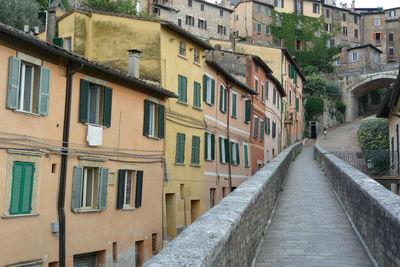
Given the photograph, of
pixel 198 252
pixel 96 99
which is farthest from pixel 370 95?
pixel 198 252

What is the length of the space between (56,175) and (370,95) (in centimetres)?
6418

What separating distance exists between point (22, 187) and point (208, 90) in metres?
14.0

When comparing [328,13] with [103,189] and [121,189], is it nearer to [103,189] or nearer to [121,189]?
[121,189]

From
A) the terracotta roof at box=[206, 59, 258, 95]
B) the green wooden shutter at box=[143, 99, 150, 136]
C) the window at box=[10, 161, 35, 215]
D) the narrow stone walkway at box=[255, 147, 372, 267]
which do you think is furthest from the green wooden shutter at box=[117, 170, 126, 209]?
the terracotta roof at box=[206, 59, 258, 95]

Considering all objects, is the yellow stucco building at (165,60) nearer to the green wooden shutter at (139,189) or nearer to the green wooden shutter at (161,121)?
the green wooden shutter at (161,121)

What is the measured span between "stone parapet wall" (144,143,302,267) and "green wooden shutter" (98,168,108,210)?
7.15 metres

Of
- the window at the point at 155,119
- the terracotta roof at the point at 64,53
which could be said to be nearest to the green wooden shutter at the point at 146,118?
the window at the point at 155,119

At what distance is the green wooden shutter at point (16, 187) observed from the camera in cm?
1211

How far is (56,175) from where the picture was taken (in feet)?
45.1

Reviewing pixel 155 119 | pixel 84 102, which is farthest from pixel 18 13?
pixel 84 102

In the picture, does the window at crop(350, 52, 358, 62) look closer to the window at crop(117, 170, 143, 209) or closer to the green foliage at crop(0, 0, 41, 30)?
the green foliage at crop(0, 0, 41, 30)

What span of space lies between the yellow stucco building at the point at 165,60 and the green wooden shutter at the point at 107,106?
15.2 ft

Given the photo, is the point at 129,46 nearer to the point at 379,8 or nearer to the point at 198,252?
the point at 198,252

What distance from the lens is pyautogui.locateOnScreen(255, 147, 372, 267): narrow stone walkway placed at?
779 cm
